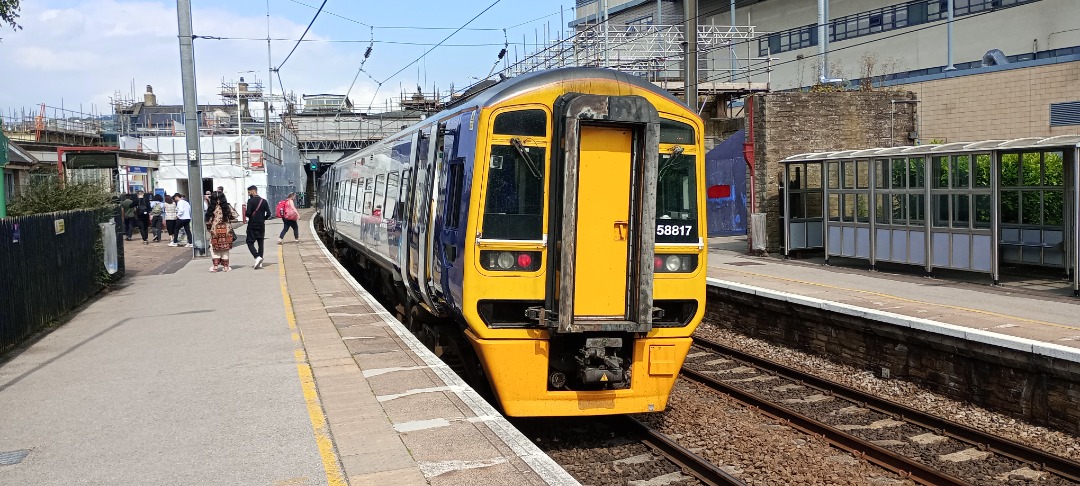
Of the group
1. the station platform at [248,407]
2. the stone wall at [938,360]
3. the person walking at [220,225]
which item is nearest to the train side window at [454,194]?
the station platform at [248,407]

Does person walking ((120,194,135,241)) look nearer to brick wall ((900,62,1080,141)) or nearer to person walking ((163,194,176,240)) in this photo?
person walking ((163,194,176,240))

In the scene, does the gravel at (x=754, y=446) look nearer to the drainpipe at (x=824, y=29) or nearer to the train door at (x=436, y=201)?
the train door at (x=436, y=201)

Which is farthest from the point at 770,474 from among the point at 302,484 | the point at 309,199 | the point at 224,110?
the point at 309,199

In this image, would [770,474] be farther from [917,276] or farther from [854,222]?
[854,222]

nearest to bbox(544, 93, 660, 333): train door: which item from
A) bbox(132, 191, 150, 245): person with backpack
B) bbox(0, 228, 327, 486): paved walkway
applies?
bbox(0, 228, 327, 486): paved walkway

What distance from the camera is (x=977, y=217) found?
1499 cm

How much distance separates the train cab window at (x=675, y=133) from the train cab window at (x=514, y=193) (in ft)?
3.48

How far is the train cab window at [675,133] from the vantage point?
7.75 metres

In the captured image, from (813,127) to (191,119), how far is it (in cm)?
1432

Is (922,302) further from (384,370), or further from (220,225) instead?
(220,225)

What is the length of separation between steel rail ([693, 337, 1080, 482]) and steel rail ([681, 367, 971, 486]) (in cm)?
89

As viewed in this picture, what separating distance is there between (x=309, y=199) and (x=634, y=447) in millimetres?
81333

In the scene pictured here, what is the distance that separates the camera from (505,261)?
7426 mm

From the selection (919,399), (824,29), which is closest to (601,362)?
(919,399)
